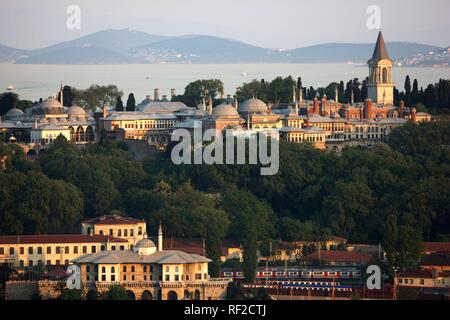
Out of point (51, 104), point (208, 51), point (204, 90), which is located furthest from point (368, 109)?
point (208, 51)

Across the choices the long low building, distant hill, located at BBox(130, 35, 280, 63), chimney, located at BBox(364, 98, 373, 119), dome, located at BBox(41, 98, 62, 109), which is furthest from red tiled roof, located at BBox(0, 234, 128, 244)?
distant hill, located at BBox(130, 35, 280, 63)

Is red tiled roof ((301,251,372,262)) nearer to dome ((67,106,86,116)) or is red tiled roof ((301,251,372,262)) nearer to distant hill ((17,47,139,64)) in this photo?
dome ((67,106,86,116))

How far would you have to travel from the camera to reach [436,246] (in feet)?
187

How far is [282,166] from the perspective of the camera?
65.8m

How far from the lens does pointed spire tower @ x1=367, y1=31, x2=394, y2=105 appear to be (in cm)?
8731

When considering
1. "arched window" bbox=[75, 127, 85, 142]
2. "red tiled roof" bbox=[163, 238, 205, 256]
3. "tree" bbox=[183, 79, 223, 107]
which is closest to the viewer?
"red tiled roof" bbox=[163, 238, 205, 256]

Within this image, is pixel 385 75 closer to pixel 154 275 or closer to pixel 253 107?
pixel 253 107

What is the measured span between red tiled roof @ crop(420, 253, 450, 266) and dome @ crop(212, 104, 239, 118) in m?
22.8

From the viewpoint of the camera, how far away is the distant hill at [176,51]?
106688 mm

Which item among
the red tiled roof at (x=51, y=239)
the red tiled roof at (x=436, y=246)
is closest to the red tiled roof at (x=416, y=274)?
the red tiled roof at (x=436, y=246)

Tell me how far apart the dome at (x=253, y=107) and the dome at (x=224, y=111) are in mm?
1595

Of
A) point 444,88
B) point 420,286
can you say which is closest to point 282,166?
point 420,286

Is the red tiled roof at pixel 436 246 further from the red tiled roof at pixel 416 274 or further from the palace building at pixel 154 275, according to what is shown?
the palace building at pixel 154 275

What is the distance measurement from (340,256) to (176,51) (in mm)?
84190
